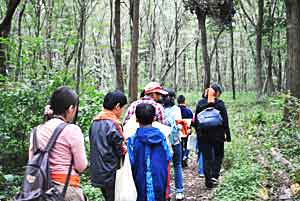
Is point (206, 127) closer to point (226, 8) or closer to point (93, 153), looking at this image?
point (93, 153)

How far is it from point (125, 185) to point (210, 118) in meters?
3.50

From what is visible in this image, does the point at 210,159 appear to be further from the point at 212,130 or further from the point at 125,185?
the point at 125,185

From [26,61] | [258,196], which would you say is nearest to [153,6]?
[26,61]

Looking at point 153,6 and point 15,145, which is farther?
point 153,6

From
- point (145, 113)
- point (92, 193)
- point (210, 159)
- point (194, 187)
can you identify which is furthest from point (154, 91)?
point (194, 187)

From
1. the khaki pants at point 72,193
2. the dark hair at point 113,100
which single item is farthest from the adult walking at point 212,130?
the khaki pants at point 72,193

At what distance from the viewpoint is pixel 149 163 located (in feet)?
16.6

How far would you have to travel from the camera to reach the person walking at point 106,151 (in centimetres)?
482

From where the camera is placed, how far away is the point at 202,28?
63.3 feet

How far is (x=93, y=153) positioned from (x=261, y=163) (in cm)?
434

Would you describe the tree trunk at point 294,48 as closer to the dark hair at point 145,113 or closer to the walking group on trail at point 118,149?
the walking group on trail at point 118,149

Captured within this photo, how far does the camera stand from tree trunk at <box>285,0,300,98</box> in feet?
38.9

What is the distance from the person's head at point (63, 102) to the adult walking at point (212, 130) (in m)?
4.55

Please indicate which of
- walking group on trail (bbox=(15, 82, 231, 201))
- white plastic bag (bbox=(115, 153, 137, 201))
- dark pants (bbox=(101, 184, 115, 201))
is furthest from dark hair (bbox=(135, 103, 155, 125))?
dark pants (bbox=(101, 184, 115, 201))
